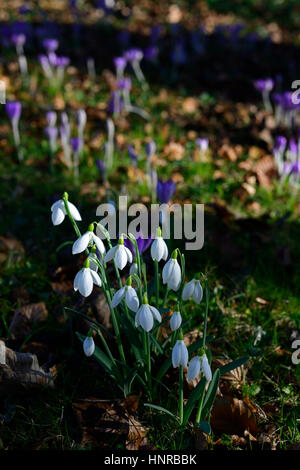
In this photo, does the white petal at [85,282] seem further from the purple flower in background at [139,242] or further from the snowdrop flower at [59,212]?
the purple flower in background at [139,242]

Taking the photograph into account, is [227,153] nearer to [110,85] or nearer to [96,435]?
[110,85]

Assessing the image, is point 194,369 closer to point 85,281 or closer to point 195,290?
point 195,290

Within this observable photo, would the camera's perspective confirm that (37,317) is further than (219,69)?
No

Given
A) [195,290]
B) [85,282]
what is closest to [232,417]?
[195,290]

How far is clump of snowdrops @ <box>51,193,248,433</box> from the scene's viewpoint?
1.58m

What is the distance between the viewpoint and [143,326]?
157 centimetres

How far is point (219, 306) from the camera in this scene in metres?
2.50

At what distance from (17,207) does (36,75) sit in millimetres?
2409

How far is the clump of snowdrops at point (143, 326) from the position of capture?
1.58 meters

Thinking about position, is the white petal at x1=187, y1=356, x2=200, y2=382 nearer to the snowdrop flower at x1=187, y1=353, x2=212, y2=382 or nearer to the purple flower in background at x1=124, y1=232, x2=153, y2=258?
the snowdrop flower at x1=187, y1=353, x2=212, y2=382

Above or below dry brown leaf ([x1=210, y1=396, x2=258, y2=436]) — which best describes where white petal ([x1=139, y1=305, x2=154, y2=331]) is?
above

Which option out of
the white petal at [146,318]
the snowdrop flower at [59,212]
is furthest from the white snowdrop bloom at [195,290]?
the snowdrop flower at [59,212]

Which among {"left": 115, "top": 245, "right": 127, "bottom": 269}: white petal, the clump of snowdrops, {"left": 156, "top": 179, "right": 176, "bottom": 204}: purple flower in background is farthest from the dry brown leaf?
{"left": 156, "top": 179, "right": 176, "bottom": 204}: purple flower in background

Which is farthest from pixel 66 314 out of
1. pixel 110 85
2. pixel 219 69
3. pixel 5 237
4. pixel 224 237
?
pixel 219 69
